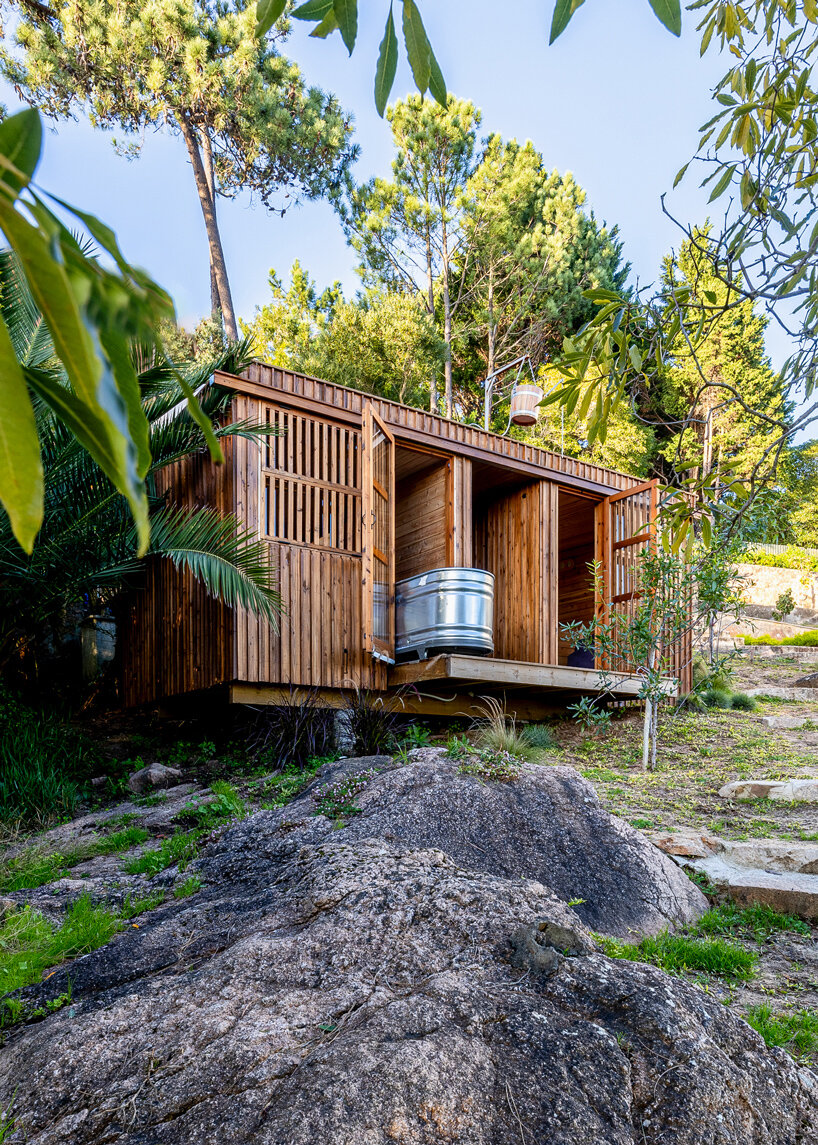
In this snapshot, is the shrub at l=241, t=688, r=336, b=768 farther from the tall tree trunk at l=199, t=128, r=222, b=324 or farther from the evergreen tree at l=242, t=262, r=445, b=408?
the tall tree trunk at l=199, t=128, r=222, b=324

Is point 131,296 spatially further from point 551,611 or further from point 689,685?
point 689,685

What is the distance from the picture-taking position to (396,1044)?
82.3 inches

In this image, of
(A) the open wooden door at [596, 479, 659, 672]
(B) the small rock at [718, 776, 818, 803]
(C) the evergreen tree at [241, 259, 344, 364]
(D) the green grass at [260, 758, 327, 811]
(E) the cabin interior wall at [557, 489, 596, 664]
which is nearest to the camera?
(D) the green grass at [260, 758, 327, 811]

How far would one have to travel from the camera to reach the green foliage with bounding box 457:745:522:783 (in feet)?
14.7

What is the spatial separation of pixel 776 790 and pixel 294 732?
3664 millimetres

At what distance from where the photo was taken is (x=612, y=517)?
1032 centimetres

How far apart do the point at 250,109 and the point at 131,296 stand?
49.6ft

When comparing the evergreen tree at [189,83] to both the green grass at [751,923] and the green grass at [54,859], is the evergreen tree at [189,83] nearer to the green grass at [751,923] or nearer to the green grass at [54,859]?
the green grass at [54,859]

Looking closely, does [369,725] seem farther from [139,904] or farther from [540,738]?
[139,904]

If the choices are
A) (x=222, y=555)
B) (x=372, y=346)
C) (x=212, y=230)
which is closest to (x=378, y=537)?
(x=222, y=555)


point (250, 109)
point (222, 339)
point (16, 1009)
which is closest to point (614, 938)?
point (16, 1009)

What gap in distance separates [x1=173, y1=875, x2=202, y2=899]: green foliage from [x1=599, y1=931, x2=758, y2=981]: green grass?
1.74 metres

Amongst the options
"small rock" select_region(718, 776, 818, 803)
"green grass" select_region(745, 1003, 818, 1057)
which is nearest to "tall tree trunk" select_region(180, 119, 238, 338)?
"small rock" select_region(718, 776, 818, 803)

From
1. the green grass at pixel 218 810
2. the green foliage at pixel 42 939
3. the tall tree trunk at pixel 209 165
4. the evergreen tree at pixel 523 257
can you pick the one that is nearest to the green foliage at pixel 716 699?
the green grass at pixel 218 810
